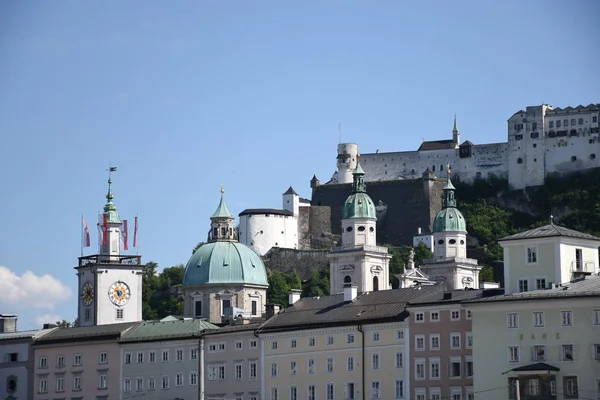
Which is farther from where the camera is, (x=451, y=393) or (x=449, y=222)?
(x=449, y=222)

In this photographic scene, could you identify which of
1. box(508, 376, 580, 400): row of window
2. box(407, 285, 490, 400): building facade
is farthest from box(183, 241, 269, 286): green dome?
box(508, 376, 580, 400): row of window

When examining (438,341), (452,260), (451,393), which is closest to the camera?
(451,393)

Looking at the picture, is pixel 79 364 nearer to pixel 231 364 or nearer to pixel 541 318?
pixel 231 364

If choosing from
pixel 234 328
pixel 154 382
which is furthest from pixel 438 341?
pixel 154 382

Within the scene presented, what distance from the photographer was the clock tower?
136 meters

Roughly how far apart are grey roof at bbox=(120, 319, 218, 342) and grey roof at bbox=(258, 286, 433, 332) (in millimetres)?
6321

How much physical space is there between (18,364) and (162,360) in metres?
13.4

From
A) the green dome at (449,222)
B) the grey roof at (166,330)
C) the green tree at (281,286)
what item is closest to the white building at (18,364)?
the grey roof at (166,330)

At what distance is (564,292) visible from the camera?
90875 mm

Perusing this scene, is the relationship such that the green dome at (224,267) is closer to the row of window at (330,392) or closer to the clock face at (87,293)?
the clock face at (87,293)

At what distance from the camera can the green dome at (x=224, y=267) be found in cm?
14362

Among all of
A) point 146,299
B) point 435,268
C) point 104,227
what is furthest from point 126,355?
point 146,299

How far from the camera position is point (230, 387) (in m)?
112

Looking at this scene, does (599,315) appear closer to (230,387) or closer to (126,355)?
(230,387)
